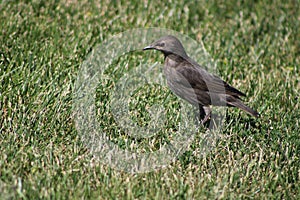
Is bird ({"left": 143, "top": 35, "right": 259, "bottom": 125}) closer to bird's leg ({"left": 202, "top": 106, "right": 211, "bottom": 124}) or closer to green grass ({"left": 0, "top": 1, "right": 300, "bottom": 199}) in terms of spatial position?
bird's leg ({"left": 202, "top": 106, "right": 211, "bottom": 124})

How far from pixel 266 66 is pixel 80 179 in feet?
12.8

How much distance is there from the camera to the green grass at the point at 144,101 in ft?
15.5

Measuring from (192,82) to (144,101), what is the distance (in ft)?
2.27

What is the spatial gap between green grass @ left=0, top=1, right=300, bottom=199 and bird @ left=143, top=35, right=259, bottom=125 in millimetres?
280

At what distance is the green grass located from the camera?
4715 millimetres

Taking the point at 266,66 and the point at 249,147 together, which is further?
the point at 266,66

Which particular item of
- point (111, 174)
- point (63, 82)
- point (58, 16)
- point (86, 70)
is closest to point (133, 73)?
point (86, 70)

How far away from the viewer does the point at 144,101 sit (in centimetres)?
647

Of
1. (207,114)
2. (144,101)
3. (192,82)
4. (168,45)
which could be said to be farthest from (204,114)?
(168,45)

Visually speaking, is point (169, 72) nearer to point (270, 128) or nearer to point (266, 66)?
point (270, 128)

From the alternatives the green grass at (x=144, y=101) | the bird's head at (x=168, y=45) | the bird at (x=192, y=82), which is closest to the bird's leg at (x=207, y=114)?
the bird at (x=192, y=82)

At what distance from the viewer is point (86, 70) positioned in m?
6.90

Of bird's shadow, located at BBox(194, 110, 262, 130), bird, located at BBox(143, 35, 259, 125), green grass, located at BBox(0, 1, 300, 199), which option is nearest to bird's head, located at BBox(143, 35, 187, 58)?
bird, located at BBox(143, 35, 259, 125)

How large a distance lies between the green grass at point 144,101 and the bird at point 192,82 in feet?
0.92
